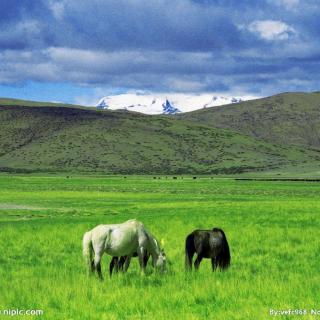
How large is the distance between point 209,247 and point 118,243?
312 cm

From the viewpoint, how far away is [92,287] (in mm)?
15141

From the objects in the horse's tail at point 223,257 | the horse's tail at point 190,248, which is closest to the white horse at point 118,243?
the horse's tail at point 190,248

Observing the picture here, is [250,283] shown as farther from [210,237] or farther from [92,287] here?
[92,287]

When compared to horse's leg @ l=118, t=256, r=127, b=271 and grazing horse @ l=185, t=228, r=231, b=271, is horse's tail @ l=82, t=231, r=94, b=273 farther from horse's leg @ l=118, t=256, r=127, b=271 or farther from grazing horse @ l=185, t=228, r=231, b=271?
grazing horse @ l=185, t=228, r=231, b=271

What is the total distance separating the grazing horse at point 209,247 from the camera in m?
18.2

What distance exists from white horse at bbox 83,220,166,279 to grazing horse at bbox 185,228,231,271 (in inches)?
47.3

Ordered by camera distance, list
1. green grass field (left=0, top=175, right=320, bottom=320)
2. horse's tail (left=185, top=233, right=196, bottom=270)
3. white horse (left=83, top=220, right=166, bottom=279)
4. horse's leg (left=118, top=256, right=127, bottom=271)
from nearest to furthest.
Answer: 1. green grass field (left=0, top=175, right=320, bottom=320)
2. white horse (left=83, top=220, right=166, bottom=279)
3. horse's tail (left=185, top=233, right=196, bottom=270)
4. horse's leg (left=118, top=256, right=127, bottom=271)

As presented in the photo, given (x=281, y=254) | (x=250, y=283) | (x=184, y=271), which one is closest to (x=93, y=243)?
(x=184, y=271)

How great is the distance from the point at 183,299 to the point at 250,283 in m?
2.66

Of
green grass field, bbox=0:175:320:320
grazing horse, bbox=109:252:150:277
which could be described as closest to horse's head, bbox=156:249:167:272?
green grass field, bbox=0:175:320:320

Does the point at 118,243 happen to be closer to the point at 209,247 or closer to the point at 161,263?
the point at 161,263

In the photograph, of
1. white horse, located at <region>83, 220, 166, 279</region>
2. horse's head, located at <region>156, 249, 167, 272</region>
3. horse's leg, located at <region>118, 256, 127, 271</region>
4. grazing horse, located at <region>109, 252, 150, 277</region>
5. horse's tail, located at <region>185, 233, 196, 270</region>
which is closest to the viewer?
white horse, located at <region>83, 220, 166, 279</region>

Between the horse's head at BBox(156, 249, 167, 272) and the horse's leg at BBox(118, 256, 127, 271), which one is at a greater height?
the horse's head at BBox(156, 249, 167, 272)

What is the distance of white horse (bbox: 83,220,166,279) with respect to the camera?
54.9ft
